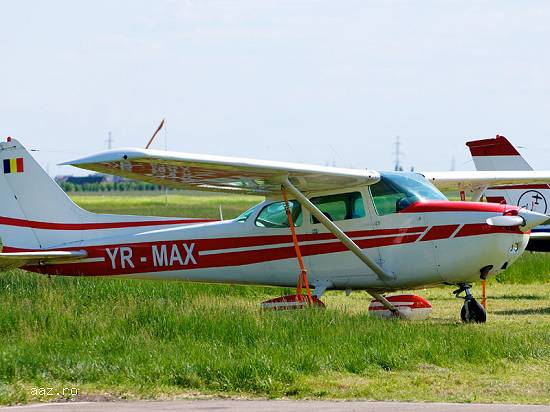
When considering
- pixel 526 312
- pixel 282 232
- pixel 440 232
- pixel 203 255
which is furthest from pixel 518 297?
pixel 203 255

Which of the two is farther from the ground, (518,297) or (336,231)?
(336,231)

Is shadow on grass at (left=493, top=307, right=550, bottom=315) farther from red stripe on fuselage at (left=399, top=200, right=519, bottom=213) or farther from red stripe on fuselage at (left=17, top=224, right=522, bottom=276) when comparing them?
red stripe on fuselage at (left=17, top=224, right=522, bottom=276)

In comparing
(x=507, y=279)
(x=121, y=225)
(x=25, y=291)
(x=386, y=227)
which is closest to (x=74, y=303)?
(x=25, y=291)

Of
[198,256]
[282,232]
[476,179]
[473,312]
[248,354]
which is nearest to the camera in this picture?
[248,354]

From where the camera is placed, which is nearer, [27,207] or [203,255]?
[203,255]

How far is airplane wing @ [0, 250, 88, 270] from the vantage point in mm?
14238

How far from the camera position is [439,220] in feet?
43.9

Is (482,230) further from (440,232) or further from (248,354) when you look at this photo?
(248,354)

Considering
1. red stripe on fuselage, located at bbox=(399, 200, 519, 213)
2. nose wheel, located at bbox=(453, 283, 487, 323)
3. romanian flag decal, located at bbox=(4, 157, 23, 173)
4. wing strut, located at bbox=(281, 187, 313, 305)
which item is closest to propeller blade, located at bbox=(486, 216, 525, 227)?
red stripe on fuselage, located at bbox=(399, 200, 519, 213)

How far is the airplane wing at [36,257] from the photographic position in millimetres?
14238

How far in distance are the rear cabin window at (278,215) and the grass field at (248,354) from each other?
171 cm

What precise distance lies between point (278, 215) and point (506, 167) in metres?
7.80

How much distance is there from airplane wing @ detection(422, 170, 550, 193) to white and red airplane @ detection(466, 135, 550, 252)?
10.9 feet

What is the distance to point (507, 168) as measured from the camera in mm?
20750
